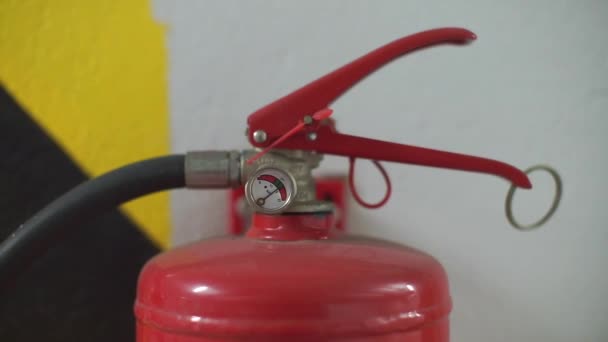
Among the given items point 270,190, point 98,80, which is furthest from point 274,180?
point 98,80

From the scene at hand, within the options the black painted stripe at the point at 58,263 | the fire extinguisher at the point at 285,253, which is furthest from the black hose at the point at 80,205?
the black painted stripe at the point at 58,263

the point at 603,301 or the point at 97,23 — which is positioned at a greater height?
the point at 97,23

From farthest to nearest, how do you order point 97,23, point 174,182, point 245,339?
point 97,23 → point 174,182 → point 245,339

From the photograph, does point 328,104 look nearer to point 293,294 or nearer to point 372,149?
point 372,149

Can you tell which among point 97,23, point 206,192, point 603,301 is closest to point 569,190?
point 603,301

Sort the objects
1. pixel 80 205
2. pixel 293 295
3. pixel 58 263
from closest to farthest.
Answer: pixel 293 295 < pixel 80 205 < pixel 58 263

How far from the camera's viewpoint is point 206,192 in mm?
538

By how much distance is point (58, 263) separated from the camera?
→ 20.5 inches

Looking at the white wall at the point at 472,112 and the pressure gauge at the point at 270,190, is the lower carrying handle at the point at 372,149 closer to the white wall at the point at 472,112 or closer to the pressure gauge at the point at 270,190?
the pressure gauge at the point at 270,190

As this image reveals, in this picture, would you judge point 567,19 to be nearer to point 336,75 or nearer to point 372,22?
point 372,22

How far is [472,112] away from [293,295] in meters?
0.35

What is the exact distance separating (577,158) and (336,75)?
35 centimetres

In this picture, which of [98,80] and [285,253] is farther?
[98,80]

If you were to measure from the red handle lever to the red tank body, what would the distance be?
84mm
